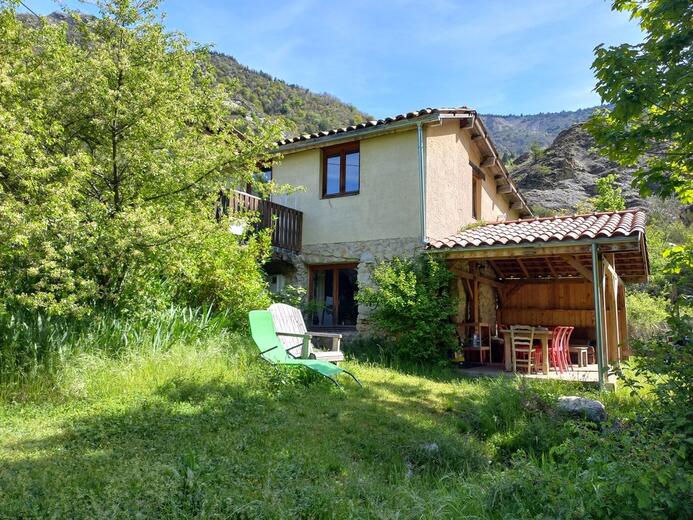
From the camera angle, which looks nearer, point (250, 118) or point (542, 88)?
point (250, 118)

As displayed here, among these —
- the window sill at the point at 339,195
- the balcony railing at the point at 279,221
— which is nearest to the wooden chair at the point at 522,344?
the window sill at the point at 339,195

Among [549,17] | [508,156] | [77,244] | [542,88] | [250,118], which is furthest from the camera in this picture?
[508,156]

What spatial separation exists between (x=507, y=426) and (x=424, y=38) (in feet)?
35.5

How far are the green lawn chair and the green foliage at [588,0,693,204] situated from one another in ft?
14.2

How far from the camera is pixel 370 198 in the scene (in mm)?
11266

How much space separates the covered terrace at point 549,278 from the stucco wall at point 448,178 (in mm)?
535

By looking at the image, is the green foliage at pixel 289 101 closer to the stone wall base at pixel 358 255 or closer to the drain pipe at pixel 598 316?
the stone wall base at pixel 358 255

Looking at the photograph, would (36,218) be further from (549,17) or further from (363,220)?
(549,17)

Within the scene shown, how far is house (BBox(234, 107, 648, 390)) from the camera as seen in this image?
1028 centimetres

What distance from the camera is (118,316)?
6.18 m

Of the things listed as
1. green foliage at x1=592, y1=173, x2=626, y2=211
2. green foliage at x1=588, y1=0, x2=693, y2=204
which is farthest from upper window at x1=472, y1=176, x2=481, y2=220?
green foliage at x1=592, y1=173, x2=626, y2=211

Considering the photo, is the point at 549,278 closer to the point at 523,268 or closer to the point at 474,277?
the point at 523,268

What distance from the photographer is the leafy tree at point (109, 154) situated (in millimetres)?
4824

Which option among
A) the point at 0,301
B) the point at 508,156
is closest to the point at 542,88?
the point at 0,301
